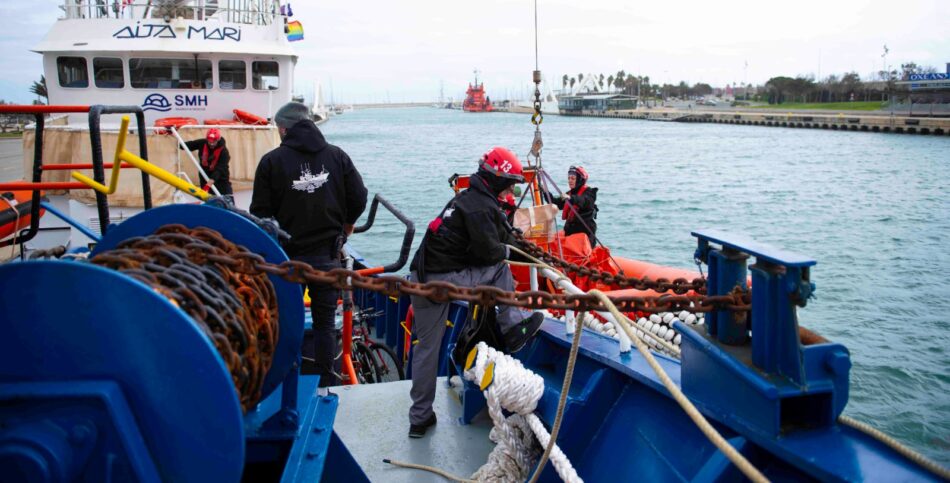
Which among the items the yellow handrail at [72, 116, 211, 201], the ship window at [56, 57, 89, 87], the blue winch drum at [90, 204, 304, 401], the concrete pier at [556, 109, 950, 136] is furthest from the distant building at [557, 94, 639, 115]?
the blue winch drum at [90, 204, 304, 401]

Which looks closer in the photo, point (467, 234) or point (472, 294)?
point (472, 294)

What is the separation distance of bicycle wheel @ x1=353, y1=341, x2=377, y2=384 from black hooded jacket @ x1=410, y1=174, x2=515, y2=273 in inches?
79.7

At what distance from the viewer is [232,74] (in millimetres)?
13133

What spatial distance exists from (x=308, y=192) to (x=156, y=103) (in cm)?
952

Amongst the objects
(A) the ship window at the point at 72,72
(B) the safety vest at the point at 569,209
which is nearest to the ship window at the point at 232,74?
(A) the ship window at the point at 72,72

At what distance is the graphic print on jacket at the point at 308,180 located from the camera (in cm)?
451

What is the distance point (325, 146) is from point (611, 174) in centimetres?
3424

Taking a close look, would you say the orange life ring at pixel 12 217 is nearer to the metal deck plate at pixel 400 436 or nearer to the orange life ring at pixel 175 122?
the metal deck plate at pixel 400 436

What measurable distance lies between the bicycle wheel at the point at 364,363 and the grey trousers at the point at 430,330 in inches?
73.5

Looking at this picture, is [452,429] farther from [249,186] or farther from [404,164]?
[404,164]

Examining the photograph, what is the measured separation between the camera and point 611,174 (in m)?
37.8

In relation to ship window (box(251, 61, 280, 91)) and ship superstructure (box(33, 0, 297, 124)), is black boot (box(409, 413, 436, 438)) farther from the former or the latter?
ship window (box(251, 61, 280, 91))

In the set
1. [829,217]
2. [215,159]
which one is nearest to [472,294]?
[215,159]

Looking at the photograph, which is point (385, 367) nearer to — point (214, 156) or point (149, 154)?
point (214, 156)
